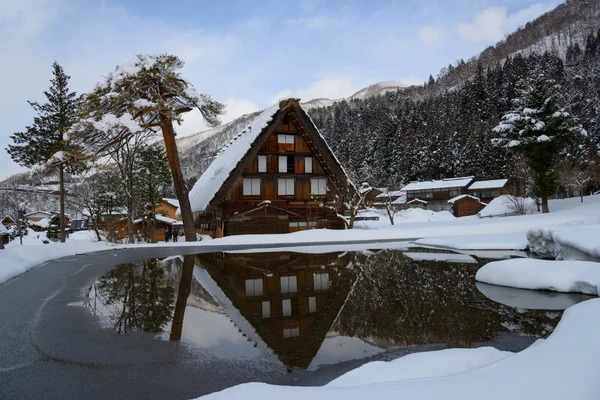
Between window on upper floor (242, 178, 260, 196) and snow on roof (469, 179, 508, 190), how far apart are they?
43862mm

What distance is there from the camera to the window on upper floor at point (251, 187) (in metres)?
27.4

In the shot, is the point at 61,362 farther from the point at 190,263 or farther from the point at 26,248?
the point at 26,248

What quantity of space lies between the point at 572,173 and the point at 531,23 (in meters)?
158

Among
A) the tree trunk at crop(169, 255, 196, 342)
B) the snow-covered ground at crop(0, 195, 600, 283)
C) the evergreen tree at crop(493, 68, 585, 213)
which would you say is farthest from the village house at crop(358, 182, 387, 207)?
the tree trunk at crop(169, 255, 196, 342)

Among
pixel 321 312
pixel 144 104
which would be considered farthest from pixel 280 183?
pixel 321 312

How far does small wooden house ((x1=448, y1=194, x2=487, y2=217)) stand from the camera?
184 feet

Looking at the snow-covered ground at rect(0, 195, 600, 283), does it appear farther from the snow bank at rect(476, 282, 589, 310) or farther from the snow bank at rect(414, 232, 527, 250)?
the snow bank at rect(476, 282, 589, 310)

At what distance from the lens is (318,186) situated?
97.8 ft

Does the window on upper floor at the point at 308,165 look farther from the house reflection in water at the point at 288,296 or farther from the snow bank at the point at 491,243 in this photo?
the house reflection in water at the point at 288,296

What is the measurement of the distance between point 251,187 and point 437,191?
45435 millimetres

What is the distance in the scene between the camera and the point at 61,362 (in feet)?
13.7

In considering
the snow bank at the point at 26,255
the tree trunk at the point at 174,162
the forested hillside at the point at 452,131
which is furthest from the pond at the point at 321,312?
the forested hillside at the point at 452,131

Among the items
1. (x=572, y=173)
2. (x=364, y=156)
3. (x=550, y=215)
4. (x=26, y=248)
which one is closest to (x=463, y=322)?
(x=26, y=248)

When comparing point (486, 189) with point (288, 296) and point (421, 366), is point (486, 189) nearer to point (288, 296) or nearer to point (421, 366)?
point (288, 296)
